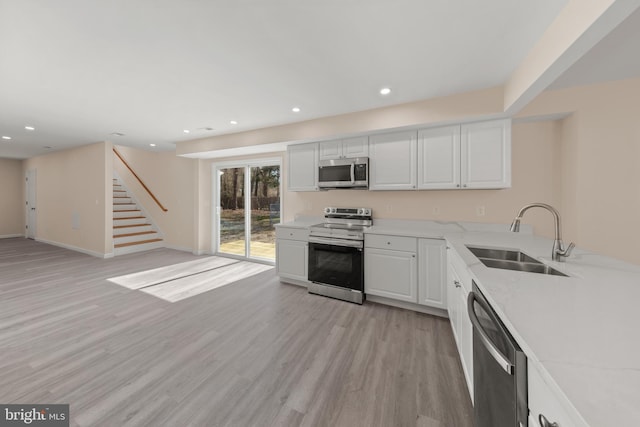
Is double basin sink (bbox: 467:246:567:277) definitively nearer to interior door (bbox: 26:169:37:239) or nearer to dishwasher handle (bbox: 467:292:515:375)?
dishwasher handle (bbox: 467:292:515:375)

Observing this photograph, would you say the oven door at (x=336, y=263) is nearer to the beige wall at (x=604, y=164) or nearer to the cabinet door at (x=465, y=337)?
the cabinet door at (x=465, y=337)

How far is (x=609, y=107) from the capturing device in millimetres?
2215

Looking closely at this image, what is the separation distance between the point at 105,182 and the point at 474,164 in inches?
269

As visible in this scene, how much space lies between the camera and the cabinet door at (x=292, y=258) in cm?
355

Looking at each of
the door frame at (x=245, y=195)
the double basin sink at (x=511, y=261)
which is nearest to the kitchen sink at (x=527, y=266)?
the double basin sink at (x=511, y=261)

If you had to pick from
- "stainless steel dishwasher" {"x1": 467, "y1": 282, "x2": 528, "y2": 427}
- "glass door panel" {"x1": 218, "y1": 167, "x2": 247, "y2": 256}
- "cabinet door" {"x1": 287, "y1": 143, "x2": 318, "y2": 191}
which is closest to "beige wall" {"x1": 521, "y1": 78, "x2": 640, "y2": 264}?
"stainless steel dishwasher" {"x1": 467, "y1": 282, "x2": 528, "y2": 427}

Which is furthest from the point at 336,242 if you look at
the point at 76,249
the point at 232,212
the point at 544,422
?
the point at 76,249

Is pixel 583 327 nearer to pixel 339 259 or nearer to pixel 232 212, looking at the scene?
pixel 339 259

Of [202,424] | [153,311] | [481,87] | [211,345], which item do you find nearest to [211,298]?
[153,311]

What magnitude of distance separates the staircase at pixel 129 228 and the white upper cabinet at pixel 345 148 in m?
5.27

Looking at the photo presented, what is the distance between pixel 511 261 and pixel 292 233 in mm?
2621

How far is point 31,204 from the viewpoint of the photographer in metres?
7.25

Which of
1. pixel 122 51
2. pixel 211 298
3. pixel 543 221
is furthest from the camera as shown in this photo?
pixel 211 298

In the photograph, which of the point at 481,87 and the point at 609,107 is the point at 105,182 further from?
the point at 609,107
